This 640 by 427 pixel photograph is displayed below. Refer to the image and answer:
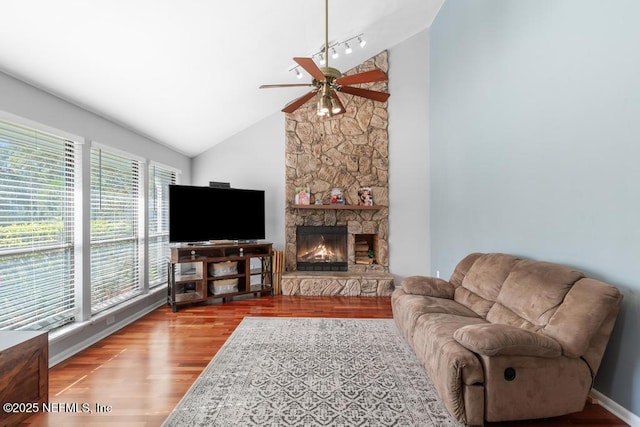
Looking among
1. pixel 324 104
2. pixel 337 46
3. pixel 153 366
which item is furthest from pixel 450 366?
pixel 337 46

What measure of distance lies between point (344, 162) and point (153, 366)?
12.8ft

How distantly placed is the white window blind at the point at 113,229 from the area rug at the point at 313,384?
61.3 inches

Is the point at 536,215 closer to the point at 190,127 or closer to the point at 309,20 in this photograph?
the point at 309,20

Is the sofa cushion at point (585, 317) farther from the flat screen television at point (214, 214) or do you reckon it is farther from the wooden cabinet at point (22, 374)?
the flat screen television at point (214, 214)

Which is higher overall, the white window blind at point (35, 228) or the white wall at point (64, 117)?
the white wall at point (64, 117)

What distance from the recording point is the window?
4258 mm

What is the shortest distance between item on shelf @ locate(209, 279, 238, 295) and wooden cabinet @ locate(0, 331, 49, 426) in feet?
7.60

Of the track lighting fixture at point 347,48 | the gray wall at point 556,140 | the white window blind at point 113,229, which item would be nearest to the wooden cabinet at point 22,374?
the white window blind at point 113,229

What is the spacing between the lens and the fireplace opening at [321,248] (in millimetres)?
5133

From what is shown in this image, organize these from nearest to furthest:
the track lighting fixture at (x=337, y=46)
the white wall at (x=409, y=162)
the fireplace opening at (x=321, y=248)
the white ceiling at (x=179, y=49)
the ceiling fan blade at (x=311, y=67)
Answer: the white ceiling at (x=179, y=49)
the ceiling fan blade at (x=311, y=67)
the track lighting fixture at (x=337, y=46)
the white wall at (x=409, y=162)
the fireplace opening at (x=321, y=248)

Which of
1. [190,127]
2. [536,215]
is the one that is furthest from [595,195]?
[190,127]

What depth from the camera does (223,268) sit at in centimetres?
433

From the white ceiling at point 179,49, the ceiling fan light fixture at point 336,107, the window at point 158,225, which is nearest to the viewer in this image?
the white ceiling at point 179,49

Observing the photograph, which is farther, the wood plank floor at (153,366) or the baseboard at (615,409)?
the wood plank floor at (153,366)
